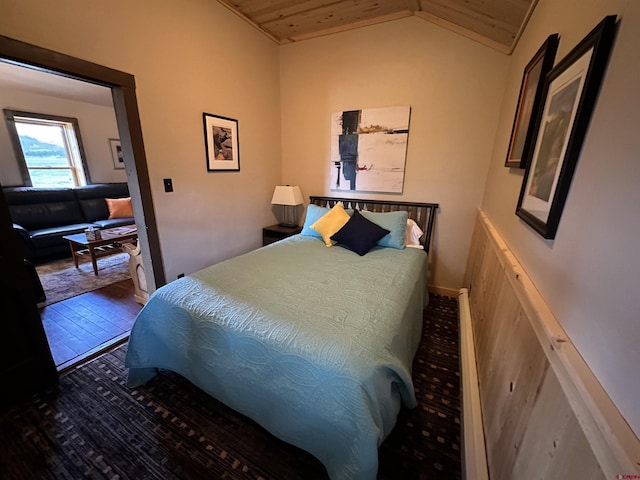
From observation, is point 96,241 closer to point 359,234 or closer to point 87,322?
point 87,322

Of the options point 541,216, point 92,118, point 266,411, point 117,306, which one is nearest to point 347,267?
point 266,411

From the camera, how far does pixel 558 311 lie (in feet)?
2.46

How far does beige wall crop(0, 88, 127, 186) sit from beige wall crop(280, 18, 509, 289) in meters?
4.08

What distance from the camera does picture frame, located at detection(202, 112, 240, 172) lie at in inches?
96.0

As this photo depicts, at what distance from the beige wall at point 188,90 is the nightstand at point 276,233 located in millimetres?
91

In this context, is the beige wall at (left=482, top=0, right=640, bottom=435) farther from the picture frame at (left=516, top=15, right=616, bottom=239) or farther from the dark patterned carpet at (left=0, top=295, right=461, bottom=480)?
the dark patterned carpet at (left=0, top=295, right=461, bottom=480)

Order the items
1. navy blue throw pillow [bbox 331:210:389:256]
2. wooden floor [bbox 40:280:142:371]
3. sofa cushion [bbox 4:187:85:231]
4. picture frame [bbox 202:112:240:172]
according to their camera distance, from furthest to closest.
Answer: sofa cushion [bbox 4:187:85:231] → picture frame [bbox 202:112:240:172] → navy blue throw pillow [bbox 331:210:389:256] → wooden floor [bbox 40:280:142:371]

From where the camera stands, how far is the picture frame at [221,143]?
2.44 meters

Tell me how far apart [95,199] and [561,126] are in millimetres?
5905

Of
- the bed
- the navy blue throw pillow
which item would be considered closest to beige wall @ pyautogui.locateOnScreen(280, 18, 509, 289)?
the navy blue throw pillow

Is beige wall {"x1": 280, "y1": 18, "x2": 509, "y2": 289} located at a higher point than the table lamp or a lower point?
higher

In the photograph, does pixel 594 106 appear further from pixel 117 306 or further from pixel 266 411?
pixel 117 306

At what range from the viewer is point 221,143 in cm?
258

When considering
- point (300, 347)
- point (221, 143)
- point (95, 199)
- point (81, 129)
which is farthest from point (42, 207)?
point (300, 347)
